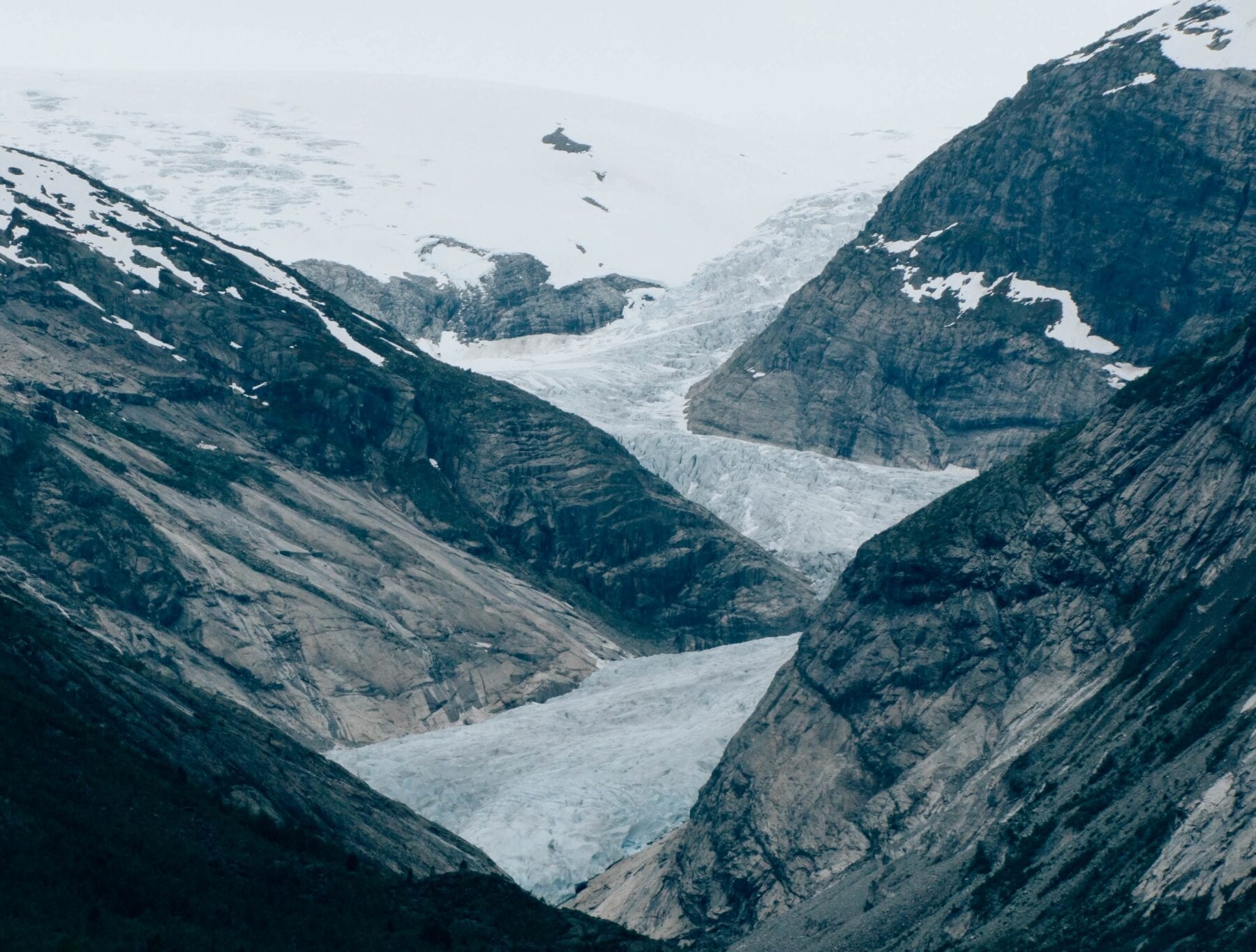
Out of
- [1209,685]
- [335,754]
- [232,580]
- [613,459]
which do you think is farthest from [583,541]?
[1209,685]

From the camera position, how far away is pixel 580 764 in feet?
410

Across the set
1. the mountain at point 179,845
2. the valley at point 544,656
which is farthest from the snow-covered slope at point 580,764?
the mountain at point 179,845

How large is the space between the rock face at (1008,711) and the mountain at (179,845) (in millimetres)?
14181

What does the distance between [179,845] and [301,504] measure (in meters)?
107

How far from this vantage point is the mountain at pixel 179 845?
47.2 m

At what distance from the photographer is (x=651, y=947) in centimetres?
5669

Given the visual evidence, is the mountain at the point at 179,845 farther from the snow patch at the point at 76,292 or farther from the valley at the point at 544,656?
the snow patch at the point at 76,292

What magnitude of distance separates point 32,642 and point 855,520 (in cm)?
12844

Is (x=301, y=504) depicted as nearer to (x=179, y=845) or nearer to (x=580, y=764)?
(x=580, y=764)

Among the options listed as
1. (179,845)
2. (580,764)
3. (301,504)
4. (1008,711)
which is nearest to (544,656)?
(301,504)

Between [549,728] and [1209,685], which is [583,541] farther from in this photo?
[1209,685]

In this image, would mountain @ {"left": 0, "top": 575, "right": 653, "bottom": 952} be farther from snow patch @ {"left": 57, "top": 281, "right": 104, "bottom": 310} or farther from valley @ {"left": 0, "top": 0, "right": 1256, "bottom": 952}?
snow patch @ {"left": 57, "top": 281, "right": 104, "bottom": 310}

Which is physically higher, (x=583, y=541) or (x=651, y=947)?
(x=651, y=947)

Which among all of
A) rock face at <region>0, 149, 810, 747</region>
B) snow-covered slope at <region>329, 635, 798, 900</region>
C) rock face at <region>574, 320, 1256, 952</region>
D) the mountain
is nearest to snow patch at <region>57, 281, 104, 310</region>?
rock face at <region>0, 149, 810, 747</region>
